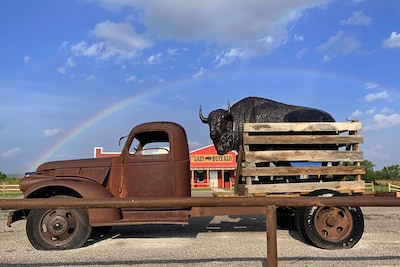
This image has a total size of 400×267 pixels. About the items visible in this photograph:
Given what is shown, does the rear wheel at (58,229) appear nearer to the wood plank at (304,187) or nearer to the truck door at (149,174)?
the truck door at (149,174)

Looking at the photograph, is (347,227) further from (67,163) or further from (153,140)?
(67,163)

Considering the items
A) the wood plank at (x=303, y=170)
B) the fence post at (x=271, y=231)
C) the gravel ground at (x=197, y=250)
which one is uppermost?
the wood plank at (x=303, y=170)

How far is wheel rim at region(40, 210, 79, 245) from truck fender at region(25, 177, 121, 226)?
331 millimetres

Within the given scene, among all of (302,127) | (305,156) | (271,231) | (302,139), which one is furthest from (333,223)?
(271,231)

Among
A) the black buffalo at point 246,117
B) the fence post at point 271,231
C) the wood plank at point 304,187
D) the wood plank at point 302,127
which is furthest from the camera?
the black buffalo at point 246,117

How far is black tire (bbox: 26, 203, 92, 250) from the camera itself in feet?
21.6

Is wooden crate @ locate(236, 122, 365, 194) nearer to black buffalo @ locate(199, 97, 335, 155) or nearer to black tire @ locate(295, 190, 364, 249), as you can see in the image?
black tire @ locate(295, 190, 364, 249)

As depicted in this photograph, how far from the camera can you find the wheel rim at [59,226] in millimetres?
6625

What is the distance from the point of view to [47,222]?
668cm

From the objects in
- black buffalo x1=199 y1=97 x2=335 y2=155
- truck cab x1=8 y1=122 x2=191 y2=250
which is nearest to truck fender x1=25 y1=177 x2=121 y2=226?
truck cab x1=8 y1=122 x2=191 y2=250

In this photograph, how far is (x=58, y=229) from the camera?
262 inches

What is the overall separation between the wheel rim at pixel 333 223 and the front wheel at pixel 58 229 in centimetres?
380

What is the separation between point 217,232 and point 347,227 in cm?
268

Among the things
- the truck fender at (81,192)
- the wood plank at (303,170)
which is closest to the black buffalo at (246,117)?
the wood plank at (303,170)
